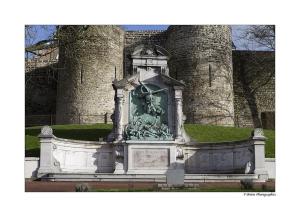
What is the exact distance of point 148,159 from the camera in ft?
58.6

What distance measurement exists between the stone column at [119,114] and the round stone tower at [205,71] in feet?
50.3

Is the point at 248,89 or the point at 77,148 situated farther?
the point at 248,89

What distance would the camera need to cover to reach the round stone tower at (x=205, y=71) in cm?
3369

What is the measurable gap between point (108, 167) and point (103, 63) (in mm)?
17873

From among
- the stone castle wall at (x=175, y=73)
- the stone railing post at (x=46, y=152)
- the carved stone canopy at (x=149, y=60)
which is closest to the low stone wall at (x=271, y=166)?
the carved stone canopy at (x=149, y=60)

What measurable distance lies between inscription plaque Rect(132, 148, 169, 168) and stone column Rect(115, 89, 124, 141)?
90 centimetres

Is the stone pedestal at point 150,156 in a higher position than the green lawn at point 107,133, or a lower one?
lower

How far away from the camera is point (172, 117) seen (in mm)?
18766

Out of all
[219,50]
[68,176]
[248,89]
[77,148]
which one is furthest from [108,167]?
[248,89]

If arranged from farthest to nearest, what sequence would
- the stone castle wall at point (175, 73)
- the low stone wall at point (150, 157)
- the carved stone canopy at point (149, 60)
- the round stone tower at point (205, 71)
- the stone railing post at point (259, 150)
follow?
1. the stone castle wall at point (175, 73)
2. the round stone tower at point (205, 71)
3. the carved stone canopy at point (149, 60)
4. the low stone wall at point (150, 157)
5. the stone railing post at point (259, 150)

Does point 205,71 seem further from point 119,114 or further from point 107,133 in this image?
point 119,114

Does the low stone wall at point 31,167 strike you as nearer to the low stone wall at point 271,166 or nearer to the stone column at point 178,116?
the stone column at point 178,116

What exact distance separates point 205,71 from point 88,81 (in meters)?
7.75
